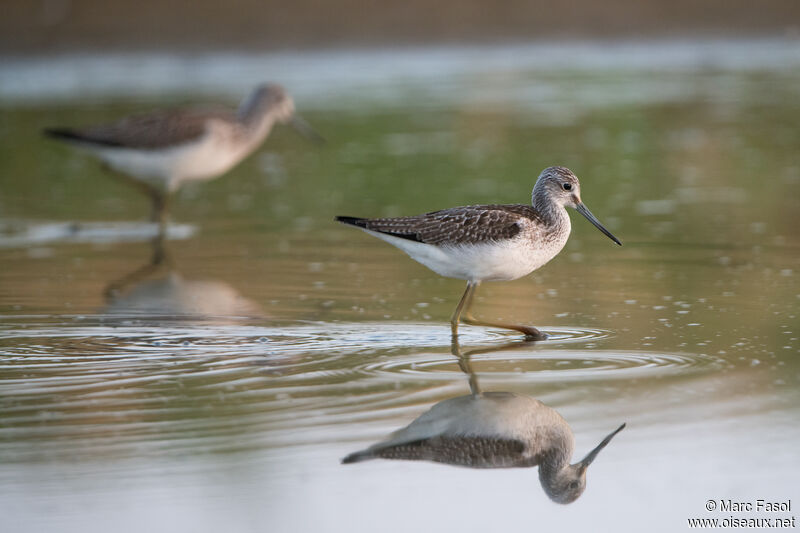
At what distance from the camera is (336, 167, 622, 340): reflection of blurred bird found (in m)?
7.81

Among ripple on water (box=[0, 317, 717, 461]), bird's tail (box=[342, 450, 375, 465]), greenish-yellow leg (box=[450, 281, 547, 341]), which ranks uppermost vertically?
greenish-yellow leg (box=[450, 281, 547, 341])

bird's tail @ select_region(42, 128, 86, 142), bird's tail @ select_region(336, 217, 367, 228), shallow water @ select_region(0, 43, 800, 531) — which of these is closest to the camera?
shallow water @ select_region(0, 43, 800, 531)

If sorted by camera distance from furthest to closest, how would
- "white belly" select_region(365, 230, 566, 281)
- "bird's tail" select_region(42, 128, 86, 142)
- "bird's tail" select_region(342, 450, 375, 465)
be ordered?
"bird's tail" select_region(42, 128, 86, 142)
"white belly" select_region(365, 230, 566, 281)
"bird's tail" select_region(342, 450, 375, 465)

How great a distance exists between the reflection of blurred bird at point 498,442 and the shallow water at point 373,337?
0.08 meters

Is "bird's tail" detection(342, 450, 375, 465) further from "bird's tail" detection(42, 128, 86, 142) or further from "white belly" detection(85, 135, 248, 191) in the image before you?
"bird's tail" detection(42, 128, 86, 142)

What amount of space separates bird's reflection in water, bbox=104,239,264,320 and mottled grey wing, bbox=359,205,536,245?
1123mm

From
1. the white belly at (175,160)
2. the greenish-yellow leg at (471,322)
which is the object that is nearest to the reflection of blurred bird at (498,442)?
the greenish-yellow leg at (471,322)

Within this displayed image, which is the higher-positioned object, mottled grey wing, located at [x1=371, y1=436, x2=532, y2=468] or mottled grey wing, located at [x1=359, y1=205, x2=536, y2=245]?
mottled grey wing, located at [x1=359, y1=205, x2=536, y2=245]

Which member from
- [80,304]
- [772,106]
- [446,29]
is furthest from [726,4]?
[80,304]

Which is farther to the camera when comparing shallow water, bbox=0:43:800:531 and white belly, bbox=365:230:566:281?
white belly, bbox=365:230:566:281

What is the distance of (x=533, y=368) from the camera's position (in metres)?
7.12

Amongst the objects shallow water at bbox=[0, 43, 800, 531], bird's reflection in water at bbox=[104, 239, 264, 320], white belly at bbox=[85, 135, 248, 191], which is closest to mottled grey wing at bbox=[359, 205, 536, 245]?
shallow water at bbox=[0, 43, 800, 531]

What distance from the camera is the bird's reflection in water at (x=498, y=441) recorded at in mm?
5527

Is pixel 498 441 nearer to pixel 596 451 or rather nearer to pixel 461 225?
pixel 596 451
